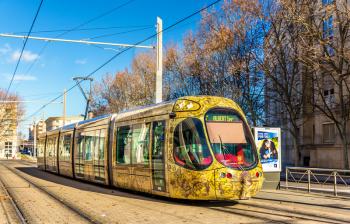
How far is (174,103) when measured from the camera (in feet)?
37.7

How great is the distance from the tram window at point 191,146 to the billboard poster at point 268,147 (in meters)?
4.99

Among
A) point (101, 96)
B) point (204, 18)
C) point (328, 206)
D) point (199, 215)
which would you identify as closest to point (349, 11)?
point (204, 18)

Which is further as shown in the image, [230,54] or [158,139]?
[230,54]

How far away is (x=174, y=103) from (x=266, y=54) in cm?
1688

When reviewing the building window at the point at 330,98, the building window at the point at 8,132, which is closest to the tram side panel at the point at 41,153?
the building window at the point at 330,98

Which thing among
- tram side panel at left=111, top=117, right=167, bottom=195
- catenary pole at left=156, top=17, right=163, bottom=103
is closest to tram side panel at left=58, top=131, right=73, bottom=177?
catenary pole at left=156, top=17, right=163, bottom=103

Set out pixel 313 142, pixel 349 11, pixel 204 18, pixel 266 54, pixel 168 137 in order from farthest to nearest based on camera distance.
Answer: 1. pixel 313 142
2. pixel 204 18
3. pixel 266 54
4. pixel 349 11
5. pixel 168 137

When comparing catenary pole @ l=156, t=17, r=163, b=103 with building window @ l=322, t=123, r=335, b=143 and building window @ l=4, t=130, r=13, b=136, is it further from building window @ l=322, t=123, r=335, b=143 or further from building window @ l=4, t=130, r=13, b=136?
building window @ l=4, t=130, r=13, b=136

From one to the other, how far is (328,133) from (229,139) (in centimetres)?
2605

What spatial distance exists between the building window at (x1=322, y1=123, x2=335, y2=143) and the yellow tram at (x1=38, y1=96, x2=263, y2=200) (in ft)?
79.8

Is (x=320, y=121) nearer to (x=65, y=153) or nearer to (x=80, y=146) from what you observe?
(x=65, y=153)

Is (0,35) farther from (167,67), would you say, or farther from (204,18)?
(167,67)

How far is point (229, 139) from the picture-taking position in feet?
35.6

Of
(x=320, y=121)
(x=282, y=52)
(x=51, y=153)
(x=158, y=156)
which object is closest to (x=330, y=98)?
(x=320, y=121)
